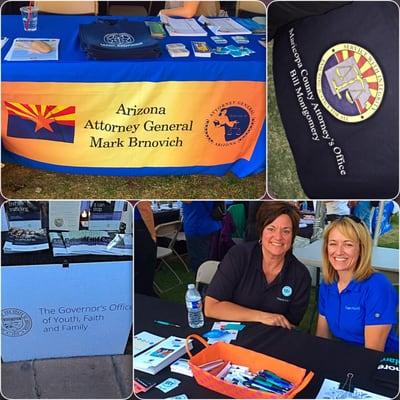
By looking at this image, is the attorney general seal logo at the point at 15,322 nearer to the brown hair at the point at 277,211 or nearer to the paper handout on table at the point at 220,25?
the brown hair at the point at 277,211

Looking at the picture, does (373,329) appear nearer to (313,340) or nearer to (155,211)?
(313,340)

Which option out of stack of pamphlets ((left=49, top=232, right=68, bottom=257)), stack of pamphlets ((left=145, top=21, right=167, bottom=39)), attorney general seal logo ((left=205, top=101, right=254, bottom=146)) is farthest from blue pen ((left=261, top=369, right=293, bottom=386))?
stack of pamphlets ((left=145, top=21, right=167, bottom=39))

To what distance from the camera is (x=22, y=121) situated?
6.72 ft

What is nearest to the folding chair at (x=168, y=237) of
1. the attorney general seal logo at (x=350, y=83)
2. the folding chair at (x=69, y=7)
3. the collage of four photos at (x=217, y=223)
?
the collage of four photos at (x=217, y=223)

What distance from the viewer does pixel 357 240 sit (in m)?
1.56

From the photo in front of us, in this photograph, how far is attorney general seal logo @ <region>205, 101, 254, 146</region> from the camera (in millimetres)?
2020

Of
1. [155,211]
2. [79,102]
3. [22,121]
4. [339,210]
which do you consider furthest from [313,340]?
[22,121]

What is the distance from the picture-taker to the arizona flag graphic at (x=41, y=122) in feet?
6.63

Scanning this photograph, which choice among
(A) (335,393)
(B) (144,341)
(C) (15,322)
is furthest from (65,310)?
(A) (335,393)

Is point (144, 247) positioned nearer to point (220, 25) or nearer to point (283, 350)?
point (283, 350)

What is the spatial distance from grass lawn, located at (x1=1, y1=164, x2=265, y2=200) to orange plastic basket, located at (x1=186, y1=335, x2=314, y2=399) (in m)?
0.48

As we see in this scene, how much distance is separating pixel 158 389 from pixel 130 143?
944 mm

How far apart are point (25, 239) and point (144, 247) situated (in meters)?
0.33

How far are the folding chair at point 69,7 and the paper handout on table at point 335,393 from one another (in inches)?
59.5
